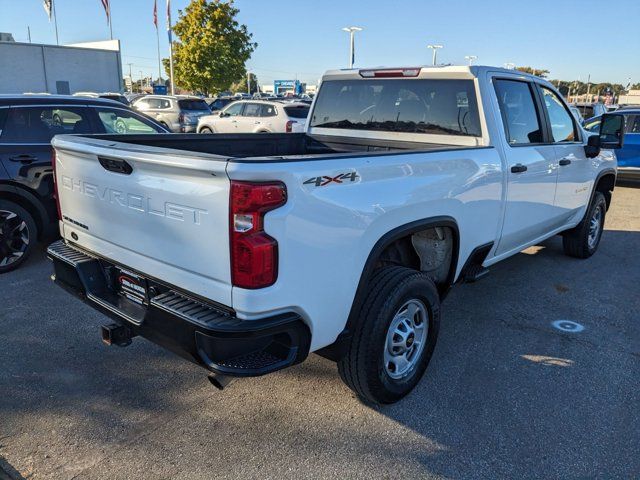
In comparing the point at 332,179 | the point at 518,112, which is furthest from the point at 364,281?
the point at 518,112

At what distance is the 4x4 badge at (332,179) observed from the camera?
2244 mm

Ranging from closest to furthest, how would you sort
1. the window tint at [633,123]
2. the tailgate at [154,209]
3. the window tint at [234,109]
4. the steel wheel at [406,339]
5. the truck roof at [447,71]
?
the tailgate at [154,209] → the steel wheel at [406,339] → the truck roof at [447,71] → the window tint at [633,123] → the window tint at [234,109]

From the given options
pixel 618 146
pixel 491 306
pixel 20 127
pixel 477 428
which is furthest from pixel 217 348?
pixel 618 146

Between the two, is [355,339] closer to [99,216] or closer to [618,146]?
[99,216]

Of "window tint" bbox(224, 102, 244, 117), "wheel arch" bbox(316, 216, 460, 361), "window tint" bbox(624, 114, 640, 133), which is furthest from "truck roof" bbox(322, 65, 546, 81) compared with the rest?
"window tint" bbox(224, 102, 244, 117)

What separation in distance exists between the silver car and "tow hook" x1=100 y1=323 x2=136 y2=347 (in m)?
16.6

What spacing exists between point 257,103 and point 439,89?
13.2 meters

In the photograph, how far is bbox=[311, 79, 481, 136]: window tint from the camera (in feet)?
12.4

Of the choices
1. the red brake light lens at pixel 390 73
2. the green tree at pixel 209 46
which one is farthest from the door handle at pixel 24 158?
the green tree at pixel 209 46

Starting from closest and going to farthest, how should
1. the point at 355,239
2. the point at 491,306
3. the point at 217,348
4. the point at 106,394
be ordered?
the point at 217,348
the point at 355,239
the point at 106,394
the point at 491,306

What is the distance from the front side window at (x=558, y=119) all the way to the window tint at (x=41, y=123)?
16.1ft

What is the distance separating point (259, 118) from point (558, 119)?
12205mm

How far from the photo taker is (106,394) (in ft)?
10.4

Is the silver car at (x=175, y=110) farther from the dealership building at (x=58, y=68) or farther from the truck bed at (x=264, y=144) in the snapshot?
the dealership building at (x=58, y=68)
